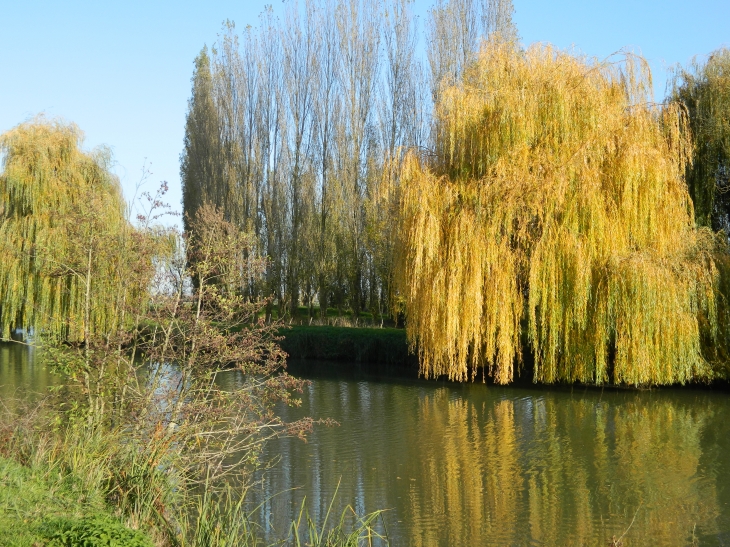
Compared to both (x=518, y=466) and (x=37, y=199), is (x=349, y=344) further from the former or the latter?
(x=518, y=466)

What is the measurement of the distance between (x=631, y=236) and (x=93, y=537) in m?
12.5

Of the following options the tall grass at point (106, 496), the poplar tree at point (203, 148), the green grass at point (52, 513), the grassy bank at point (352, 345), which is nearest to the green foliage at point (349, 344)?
the grassy bank at point (352, 345)

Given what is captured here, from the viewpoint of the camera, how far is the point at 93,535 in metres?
4.56

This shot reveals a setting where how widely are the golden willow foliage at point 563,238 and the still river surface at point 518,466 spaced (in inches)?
38.1

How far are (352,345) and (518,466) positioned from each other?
42.0ft

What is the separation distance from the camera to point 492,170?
15.1 meters

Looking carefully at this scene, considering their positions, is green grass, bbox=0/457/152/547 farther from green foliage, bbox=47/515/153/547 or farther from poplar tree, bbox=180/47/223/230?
poplar tree, bbox=180/47/223/230

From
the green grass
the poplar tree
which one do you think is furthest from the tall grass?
the poplar tree

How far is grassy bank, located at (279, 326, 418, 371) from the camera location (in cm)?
2053

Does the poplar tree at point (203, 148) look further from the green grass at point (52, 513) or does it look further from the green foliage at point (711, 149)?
the green grass at point (52, 513)

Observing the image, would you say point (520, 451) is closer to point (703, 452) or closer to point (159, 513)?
point (703, 452)

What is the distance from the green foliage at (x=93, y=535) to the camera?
4500 millimetres

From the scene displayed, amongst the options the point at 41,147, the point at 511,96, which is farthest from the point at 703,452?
the point at 41,147

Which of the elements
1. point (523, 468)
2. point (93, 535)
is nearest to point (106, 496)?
point (93, 535)
